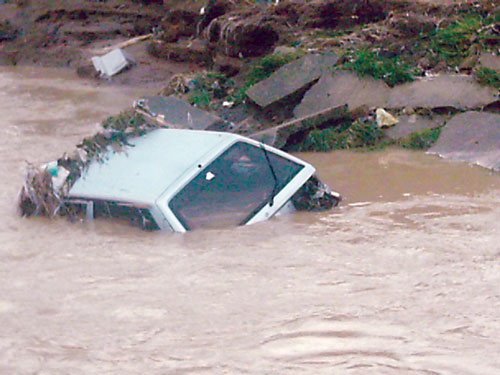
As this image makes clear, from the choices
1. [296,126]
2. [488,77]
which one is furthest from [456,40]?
[296,126]

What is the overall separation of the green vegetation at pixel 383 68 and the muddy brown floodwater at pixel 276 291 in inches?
102

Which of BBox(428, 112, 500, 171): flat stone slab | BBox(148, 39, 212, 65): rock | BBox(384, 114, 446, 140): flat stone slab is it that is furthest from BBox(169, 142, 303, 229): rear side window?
BBox(148, 39, 212, 65): rock

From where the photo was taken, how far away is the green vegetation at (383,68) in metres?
10.1

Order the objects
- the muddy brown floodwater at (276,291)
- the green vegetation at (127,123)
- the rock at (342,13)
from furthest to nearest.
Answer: the rock at (342,13) → the green vegetation at (127,123) → the muddy brown floodwater at (276,291)

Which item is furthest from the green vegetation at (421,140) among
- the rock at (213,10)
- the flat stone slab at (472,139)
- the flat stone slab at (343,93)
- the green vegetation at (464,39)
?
the rock at (213,10)

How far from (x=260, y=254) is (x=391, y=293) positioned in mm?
1199

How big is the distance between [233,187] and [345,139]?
11.9 ft

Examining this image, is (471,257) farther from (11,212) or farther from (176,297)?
(11,212)

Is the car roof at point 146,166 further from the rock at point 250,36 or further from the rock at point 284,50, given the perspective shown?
the rock at point 250,36

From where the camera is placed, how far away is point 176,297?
4.97 m

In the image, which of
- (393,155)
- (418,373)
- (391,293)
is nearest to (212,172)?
(391,293)

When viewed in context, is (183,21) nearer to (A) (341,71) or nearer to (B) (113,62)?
(B) (113,62)

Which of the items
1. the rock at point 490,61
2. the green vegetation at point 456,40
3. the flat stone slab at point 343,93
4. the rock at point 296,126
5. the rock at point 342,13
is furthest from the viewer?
the rock at point 342,13

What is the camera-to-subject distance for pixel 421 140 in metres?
9.20
